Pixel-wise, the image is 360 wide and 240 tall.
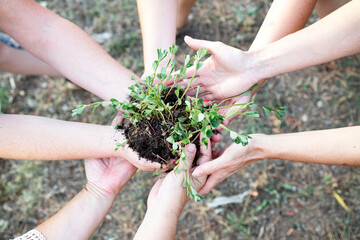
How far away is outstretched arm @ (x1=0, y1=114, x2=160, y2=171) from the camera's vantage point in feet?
5.62

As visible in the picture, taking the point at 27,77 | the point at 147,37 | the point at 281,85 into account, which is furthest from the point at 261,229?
the point at 27,77

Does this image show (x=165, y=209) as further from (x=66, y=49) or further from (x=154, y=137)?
(x=66, y=49)

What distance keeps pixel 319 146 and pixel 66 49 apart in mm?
1528

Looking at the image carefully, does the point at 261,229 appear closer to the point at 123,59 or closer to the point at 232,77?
the point at 232,77

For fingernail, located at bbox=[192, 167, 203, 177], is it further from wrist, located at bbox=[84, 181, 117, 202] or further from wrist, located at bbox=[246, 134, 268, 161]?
wrist, located at bbox=[84, 181, 117, 202]

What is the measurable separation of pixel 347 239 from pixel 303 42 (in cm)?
155

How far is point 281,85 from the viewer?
2.81m

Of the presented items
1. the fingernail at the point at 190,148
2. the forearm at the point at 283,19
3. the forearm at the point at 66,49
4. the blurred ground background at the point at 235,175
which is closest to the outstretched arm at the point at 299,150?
the fingernail at the point at 190,148

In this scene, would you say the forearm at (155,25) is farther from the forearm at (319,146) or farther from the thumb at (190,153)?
the forearm at (319,146)

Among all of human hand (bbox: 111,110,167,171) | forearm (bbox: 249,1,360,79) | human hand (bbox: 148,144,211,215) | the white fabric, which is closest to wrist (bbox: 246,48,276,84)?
forearm (bbox: 249,1,360,79)

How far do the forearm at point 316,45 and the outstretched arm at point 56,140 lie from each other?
0.84m

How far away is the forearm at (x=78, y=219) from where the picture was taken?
1.74m

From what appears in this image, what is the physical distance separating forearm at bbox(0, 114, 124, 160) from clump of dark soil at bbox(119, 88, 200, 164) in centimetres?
12

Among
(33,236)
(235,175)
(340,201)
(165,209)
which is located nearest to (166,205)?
(165,209)
